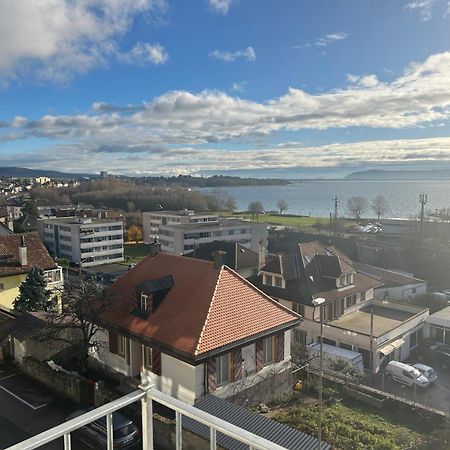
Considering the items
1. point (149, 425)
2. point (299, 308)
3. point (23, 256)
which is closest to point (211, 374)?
point (149, 425)

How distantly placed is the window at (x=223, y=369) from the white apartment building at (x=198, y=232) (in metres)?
42.0

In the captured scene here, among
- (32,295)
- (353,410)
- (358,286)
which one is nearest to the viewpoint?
(353,410)

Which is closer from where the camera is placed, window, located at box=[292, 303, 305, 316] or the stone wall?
the stone wall

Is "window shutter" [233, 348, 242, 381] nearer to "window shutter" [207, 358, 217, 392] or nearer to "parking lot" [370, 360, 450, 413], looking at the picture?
"window shutter" [207, 358, 217, 392]

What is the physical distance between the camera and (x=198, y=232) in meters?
58.8

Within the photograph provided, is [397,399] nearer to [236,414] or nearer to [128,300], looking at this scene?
[236,414]

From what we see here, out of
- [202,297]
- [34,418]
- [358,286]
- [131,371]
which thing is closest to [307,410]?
[202,297]

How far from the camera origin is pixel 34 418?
1361cm

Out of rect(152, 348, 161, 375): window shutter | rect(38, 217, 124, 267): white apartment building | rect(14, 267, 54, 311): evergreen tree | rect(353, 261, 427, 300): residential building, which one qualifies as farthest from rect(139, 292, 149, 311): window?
rect(38, 217, 124, 267): white apartment building

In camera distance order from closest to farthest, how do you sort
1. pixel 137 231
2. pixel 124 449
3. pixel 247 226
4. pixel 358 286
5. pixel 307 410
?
pixel 124 449 → pixel 307 410 → pixel 358 286 → pixel 247 226 → pixel 137 231

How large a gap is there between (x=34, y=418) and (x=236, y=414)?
649 cm

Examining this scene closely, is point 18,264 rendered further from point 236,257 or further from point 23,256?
point 236,257

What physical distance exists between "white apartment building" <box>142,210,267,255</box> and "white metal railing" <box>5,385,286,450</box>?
52.8 meters

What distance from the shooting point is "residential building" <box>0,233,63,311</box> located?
27.0m
